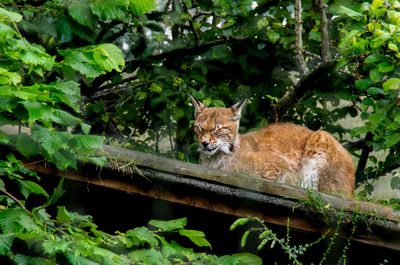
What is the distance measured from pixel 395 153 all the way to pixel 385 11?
210 cm

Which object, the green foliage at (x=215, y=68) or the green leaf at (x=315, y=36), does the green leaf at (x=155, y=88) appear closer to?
the green foliage at (x=215, y=68)

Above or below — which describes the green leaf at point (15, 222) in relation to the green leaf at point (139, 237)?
above

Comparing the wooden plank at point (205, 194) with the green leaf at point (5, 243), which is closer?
the green leaf at point (5, 243)

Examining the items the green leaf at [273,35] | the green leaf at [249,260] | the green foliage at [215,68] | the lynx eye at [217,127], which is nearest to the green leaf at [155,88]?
the green foliage at [215,68]

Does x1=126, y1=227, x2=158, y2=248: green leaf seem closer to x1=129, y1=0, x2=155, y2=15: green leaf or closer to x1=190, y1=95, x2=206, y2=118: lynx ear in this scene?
x1=129, y1=0, x2=155, y2=15: green leaf

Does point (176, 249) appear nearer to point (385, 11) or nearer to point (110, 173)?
point (110, 173)

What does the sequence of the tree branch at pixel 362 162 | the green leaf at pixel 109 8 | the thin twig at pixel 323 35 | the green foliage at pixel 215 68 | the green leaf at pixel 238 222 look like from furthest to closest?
the tree branch at pixel 362 162 → the thin twig at pixel 323 35 → the green foliage at pixel 215 68 → the green leaf at pixel 238 222 → the green leaf at pixel 109 8

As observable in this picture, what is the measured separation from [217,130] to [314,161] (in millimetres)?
921

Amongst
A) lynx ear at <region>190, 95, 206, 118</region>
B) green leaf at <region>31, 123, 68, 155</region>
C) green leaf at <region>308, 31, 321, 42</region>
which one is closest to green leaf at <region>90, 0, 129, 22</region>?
green leaf at <region>31, 123, 68, 155</region>

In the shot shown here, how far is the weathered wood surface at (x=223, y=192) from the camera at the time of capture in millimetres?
3432

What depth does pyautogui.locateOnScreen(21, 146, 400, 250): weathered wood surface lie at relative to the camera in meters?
3.43

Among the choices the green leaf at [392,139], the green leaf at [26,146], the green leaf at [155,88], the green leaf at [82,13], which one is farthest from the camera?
the green leaf at [155,88]

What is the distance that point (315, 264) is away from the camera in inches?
155

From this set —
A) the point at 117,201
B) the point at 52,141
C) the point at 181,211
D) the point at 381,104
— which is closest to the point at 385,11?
the point at 381,104
